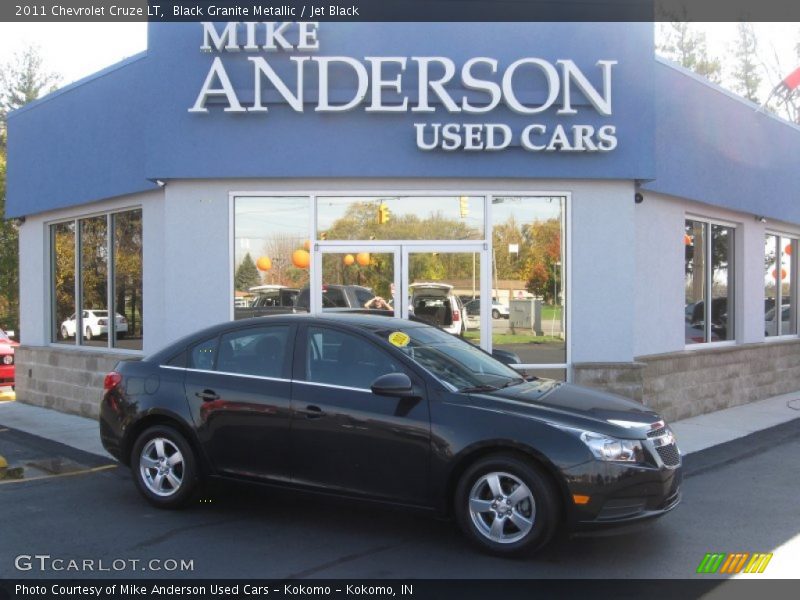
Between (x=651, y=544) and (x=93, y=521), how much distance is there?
13.8ft

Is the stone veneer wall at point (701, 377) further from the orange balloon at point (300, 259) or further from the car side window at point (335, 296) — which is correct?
the orange balloon at point (300, 259)

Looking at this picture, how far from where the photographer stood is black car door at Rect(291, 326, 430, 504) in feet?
A: 18.6

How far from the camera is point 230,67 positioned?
998cm

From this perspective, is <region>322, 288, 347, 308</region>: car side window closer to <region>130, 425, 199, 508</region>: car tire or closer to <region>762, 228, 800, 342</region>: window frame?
<region>130, 425, 199, 508</region>: car tire

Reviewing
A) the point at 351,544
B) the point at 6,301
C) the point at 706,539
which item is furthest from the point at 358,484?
the point at 6,301

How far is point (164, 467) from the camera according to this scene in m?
6.61

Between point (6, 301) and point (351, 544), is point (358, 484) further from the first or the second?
point (6, 301)

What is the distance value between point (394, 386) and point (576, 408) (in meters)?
1.26

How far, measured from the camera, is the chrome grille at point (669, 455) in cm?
560

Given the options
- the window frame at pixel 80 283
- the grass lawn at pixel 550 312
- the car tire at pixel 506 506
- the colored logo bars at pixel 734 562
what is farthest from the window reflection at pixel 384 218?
the colored logo bars at pixel 734 562

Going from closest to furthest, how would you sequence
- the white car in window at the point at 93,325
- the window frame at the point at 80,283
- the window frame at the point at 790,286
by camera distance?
the white car in window at the point at 93,325 → the window frame at the point at 80,283 → the window frame at the point at 790,286

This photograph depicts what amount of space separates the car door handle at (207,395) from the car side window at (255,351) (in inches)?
8.2

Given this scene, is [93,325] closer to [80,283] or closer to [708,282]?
[80,283]

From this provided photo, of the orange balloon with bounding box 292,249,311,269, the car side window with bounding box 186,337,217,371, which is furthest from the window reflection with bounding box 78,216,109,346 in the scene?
the car side window with bounding box 186,337,217,371
